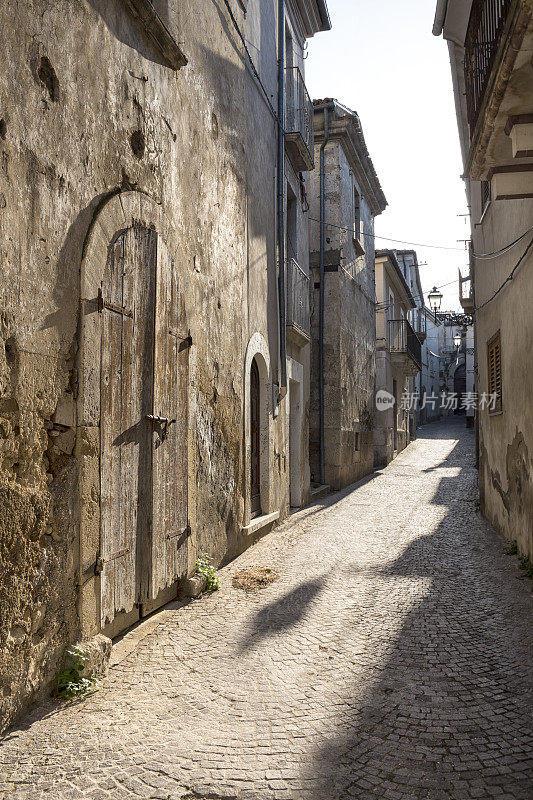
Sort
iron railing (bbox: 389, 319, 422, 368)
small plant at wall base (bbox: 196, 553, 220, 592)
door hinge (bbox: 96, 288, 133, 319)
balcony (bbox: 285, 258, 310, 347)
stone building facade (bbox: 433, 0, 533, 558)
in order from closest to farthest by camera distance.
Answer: door hinge (bbox: 96, 288, 133, 319) < stone building facade (bbox: 433, 0, 533, 558) < small plant at wall base (bbox: 196, 553, 220, 592) < balcony (bbox: 285, 258, 310, 347) < iron railing (bbox: 389, 319, 422, 368)

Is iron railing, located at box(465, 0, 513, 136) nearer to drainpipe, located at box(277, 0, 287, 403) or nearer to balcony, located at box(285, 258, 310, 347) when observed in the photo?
drainpipe, located at box(277, 0, 287, 403)

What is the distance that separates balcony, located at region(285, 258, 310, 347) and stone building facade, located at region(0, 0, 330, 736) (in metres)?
2.76

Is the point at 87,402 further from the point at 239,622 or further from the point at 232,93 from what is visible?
the point at 232,93

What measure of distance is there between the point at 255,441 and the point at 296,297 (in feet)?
10.00

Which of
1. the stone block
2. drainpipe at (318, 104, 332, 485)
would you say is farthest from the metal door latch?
drainpipe at (318, 104, 332, 485)

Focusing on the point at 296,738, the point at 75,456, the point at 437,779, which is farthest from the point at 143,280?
the point at 437,779

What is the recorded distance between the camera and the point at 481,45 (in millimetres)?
5707

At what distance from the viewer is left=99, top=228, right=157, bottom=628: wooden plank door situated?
161 inches

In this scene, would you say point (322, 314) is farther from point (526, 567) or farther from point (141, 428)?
point (141, 428)

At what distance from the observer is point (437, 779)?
2.71 metres

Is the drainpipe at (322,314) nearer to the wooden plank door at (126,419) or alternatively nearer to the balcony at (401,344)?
the balcony at (401,344)

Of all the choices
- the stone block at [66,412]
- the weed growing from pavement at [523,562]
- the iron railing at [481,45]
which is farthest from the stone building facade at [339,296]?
the stone block at [66,412]

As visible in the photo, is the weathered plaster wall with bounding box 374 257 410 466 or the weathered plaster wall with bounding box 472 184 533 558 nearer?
the weathered plaster wall with bounding box 472 184 533 558

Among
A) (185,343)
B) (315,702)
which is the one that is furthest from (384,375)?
(315,702)
